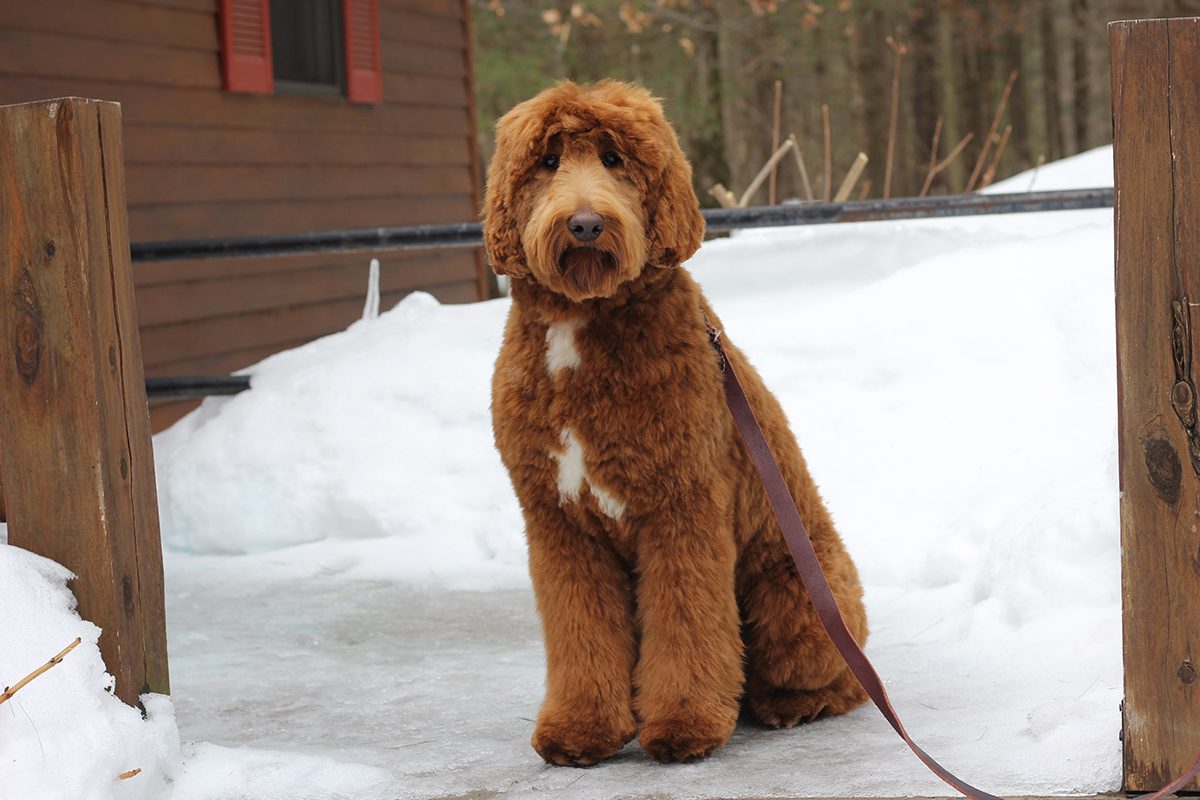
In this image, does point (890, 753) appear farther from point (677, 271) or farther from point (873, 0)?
point (873, 0)

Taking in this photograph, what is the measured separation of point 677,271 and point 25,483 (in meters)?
1.56

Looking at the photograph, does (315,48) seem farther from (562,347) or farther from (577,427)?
(577,427)

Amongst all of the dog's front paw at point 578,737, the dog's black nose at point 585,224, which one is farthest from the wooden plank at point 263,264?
the dog's black nose at point 585,224

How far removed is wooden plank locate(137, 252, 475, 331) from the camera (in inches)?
311

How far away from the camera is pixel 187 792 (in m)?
2.93

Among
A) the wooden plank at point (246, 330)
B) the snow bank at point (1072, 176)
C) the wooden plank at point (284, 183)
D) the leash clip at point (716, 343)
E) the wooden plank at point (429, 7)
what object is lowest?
the wooden plank at point (246, 330)

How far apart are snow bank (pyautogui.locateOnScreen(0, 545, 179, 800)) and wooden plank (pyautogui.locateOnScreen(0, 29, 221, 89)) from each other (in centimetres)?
472

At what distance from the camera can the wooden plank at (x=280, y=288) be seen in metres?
7.89

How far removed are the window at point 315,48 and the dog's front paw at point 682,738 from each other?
6.66 m

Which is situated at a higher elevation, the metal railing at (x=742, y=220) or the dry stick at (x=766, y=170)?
the dry stick at (x=766, y=170)

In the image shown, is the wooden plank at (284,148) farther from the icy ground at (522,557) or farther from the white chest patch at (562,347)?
the white chest patch at (562,347)

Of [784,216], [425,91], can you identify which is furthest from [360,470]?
[425,91]

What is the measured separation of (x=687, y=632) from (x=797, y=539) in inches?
12.8

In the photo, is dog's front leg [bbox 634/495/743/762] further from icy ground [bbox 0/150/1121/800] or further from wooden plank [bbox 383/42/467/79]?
wooden plank [bbox 383/42/467/79]
